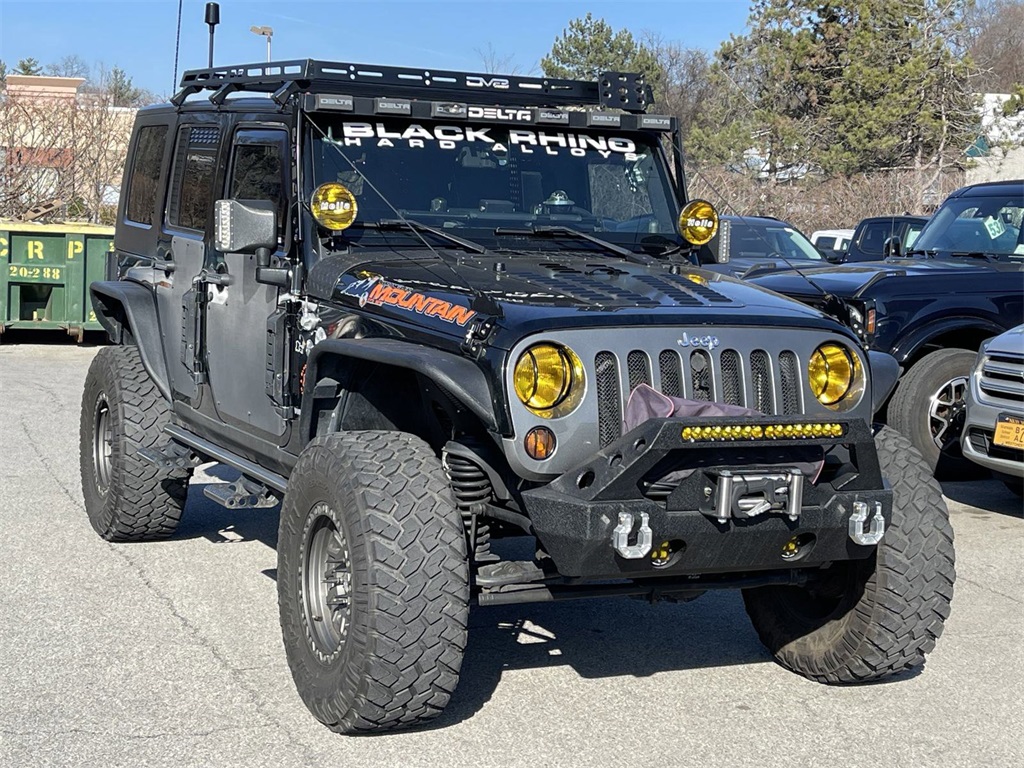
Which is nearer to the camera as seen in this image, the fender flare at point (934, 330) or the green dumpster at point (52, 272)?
the fender flare at point (934, 330)

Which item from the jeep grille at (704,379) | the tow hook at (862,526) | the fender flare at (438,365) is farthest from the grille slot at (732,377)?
the fender flare at (438,365)

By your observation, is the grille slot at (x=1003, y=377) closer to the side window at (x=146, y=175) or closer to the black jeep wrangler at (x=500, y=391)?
the black jeep wrangler at (x=500, y=391)

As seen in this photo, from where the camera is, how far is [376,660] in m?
4.25

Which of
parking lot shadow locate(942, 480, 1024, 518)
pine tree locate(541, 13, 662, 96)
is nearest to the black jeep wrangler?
parking lot shadow locate(942, 480, 1024, 518)

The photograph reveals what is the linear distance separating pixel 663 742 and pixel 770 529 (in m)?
0.83

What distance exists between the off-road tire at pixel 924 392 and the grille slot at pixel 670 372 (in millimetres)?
4837

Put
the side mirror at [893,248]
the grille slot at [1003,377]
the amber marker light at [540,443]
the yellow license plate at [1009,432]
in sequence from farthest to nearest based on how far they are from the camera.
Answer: the side mirror at [893,248] < the grille slot at [1003,377] < the yellow license plate at [1009,432] < the amber marker light at [540,443]

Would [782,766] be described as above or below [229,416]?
below

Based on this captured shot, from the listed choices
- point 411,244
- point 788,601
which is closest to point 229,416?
point 411,244

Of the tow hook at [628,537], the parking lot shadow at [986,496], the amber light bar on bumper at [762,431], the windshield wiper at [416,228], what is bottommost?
the parking lot shadow at [986,496]

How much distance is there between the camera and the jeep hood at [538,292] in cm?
448

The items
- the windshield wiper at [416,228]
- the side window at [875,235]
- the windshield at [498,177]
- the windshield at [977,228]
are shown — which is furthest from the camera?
the side window at [875,235]

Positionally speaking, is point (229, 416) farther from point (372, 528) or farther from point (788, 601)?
point (788, 601)

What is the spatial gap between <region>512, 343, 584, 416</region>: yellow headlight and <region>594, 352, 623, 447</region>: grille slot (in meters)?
0.07
